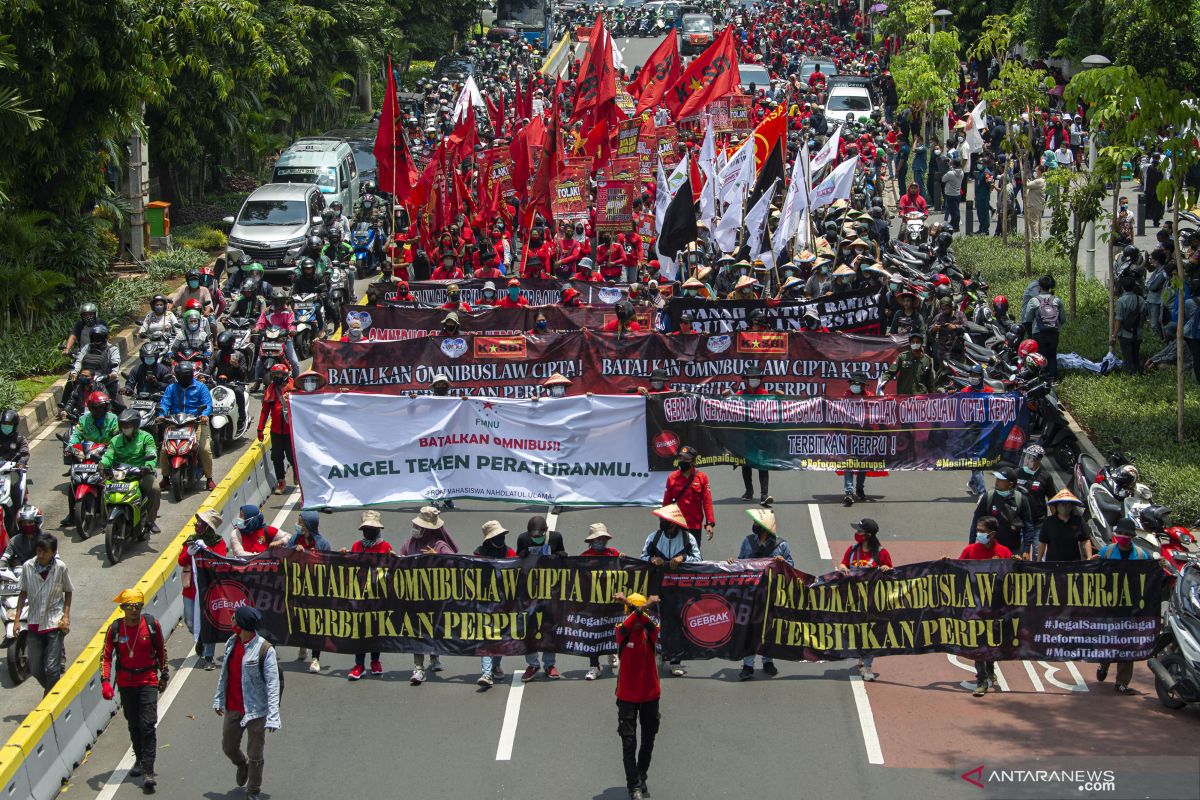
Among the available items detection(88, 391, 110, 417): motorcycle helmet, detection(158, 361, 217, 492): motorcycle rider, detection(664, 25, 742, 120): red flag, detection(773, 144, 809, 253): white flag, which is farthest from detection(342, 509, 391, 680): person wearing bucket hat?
detection(664, 25, 742, 120): red flag

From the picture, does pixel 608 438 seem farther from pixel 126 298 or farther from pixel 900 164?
pixel 900 164

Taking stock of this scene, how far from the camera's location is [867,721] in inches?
481

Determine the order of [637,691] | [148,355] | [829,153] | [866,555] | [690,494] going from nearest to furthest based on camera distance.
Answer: [637,691], [866,555], [690,494], [148,355], [829,153]

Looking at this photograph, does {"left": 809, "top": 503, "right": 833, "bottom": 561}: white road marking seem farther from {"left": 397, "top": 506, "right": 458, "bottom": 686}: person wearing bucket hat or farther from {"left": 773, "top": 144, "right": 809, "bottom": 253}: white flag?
{"left": 773, "top": 144, "right": 809, "bottom": 253}: white flag

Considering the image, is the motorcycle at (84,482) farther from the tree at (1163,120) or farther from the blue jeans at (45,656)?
the tree at (1163,120)

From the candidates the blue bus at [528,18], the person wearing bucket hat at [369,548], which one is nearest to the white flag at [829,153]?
the person wearing bucket hat at [369,548]

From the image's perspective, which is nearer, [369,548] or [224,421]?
[369,548]

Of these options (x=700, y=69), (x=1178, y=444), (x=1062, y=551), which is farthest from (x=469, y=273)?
(x=1062, y=551)

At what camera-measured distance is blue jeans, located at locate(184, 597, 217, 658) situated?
43.9ft

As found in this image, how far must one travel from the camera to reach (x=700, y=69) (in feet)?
106

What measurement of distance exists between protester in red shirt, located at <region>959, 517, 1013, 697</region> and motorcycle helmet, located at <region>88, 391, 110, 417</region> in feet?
30.6

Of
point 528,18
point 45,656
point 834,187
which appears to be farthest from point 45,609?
point 528,18

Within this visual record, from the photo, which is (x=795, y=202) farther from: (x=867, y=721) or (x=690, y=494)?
(x=867, y=721)

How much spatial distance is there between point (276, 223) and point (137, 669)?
19.8m
